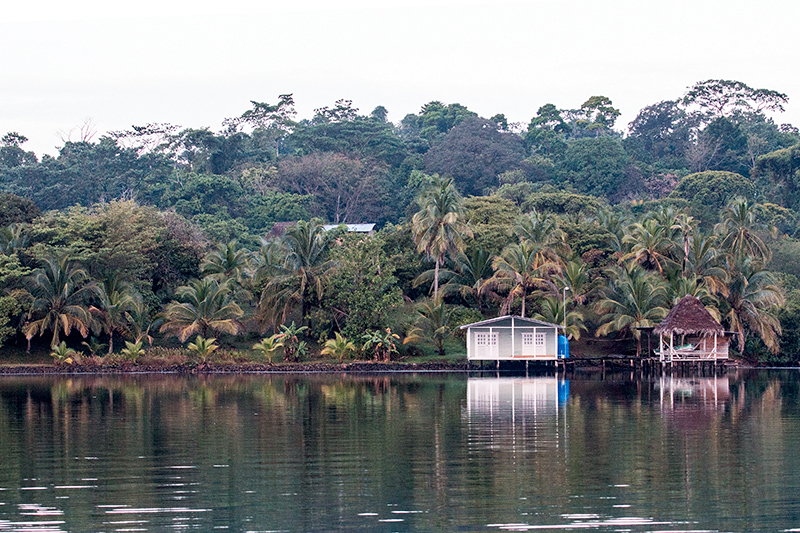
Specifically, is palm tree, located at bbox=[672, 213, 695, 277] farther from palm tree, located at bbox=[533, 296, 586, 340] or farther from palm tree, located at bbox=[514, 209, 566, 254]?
palm tree, located at bbox=[533, 296, 586, 340]

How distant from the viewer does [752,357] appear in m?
52.3

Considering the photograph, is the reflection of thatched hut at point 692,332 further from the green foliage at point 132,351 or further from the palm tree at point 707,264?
the green foliage at point 132,351

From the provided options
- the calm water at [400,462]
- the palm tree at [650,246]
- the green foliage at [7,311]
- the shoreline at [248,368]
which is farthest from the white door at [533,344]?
the green foliage at [7,311]

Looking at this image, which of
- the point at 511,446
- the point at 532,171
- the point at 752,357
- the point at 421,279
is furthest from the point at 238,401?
the point at 532,171

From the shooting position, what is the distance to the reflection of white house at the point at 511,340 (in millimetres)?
48438

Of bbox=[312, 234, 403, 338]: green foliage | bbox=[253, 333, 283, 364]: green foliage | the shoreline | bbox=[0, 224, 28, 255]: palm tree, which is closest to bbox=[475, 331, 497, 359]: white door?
the shoreline

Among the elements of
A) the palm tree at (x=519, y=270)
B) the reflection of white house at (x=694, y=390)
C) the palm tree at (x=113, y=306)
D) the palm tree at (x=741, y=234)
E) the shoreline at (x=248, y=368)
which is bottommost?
the reflection of white house at (x=694, y=390)

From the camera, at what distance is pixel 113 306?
4869 cm

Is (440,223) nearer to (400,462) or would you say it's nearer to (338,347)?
(338,347)

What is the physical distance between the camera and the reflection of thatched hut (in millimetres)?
45500

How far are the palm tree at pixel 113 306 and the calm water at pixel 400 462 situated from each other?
13.8 metres

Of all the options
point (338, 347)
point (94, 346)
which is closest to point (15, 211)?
point (94, 346)

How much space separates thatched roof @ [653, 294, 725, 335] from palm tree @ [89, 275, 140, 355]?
2829 cm

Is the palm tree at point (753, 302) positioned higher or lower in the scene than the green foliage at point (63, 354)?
higher
